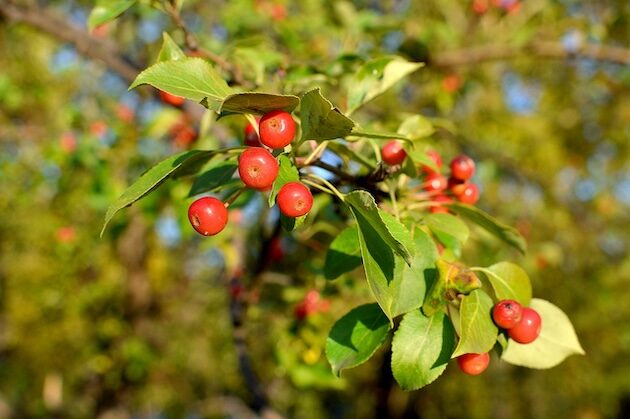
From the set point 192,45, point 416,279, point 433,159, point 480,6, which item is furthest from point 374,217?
point 480,6

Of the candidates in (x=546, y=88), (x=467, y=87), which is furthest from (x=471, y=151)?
(x=546, y=88)

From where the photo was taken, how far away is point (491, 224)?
1229 mm

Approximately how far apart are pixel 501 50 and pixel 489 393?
7.80 meters

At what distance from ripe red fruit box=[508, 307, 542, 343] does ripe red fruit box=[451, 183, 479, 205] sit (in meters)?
0.38

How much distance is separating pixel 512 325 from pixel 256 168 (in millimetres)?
525

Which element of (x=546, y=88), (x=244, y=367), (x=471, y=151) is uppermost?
(x=244, y=367)

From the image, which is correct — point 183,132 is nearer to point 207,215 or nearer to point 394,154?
point 394,154

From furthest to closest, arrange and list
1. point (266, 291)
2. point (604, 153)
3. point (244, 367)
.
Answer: point (604, 153) < point (266, 291) < point (244, 367)

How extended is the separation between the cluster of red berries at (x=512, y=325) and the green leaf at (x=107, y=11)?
3.60ft

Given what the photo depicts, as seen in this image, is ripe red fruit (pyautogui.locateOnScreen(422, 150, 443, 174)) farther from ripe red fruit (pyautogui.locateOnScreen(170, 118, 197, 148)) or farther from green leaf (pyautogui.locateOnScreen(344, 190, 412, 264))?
ripe red fruit (pyautogui.locateOnScreen(170, 118, 197, 148))

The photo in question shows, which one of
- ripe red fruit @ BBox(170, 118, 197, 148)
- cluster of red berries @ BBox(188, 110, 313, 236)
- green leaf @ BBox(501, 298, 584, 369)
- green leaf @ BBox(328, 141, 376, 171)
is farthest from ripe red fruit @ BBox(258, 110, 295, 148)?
ripe red fruit @ BBox(170, 118, 197, 148)

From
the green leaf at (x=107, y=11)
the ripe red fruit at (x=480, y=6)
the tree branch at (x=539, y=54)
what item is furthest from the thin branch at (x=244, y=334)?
the ripe red fruit at (x=480, y=6)

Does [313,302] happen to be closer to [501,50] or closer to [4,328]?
[501,50]

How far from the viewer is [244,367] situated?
2.33 m
